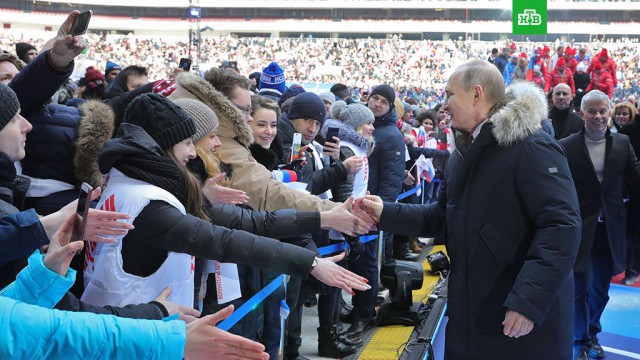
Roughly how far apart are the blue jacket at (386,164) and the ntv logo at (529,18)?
905 centimetres

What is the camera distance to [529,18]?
1381cm

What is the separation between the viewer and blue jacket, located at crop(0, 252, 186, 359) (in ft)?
4.72

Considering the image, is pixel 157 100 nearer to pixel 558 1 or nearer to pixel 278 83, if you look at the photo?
pixel 278 83

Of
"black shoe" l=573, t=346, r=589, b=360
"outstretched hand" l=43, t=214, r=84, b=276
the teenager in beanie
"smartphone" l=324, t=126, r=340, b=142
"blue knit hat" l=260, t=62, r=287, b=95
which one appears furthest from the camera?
"blue knit hat" l=260, t=62, r=287, b=95

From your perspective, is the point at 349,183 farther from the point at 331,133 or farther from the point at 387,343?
the point at 387,343

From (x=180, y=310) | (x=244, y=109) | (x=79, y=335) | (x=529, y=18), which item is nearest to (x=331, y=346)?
(x=244, y=109)

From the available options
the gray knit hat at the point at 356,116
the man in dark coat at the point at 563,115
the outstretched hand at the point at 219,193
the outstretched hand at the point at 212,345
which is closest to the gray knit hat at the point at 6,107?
the outstretched hand at the point at 219,193

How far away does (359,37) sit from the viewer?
4838cm

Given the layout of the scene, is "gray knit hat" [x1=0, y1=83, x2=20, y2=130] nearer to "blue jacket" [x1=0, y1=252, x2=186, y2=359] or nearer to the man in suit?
"blue jacket" [x1=0, y1=252, x2=186, y2=359]

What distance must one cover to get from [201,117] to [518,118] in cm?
135

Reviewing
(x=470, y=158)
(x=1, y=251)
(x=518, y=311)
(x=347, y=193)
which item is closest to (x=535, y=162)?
(x=470, y=158)

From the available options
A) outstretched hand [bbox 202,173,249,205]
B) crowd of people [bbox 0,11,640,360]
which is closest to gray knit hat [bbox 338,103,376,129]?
crowd of people [bbox 0,11,640,360]

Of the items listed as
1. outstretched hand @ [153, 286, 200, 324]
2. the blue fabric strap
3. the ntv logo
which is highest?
the ntv logo

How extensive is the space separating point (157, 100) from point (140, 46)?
146 ft
